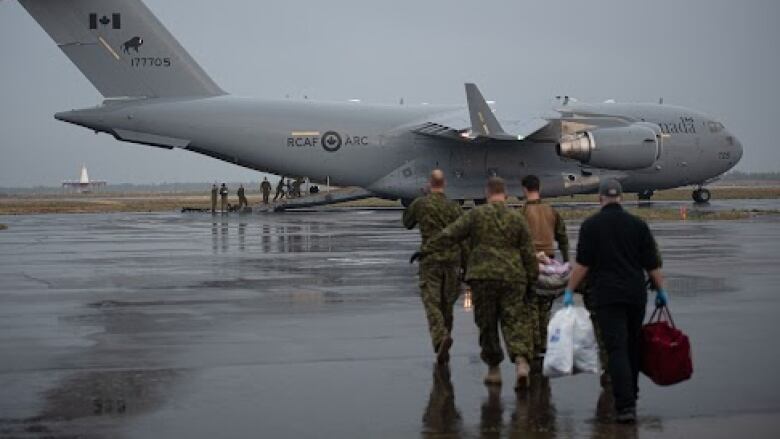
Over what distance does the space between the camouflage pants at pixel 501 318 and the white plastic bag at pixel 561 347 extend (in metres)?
0.57

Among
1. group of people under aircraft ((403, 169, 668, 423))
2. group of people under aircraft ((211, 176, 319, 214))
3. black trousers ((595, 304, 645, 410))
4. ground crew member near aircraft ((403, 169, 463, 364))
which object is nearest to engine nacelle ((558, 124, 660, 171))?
group of people under aircraft ((211, 176, 319, 214))

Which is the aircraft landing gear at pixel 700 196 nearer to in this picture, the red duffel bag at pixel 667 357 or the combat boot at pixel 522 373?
the combat boot at pixel 522 373

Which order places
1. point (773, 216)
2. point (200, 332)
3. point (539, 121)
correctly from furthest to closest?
point (539, 121) < point (773, 216) < point (200, 332)

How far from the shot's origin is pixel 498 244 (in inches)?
396

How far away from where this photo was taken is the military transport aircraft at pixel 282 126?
41406 millimetres

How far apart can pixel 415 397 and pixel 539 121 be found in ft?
106

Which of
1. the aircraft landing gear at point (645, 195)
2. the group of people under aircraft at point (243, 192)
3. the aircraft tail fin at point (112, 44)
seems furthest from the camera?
the group of people under aircraft at point (243, 192)

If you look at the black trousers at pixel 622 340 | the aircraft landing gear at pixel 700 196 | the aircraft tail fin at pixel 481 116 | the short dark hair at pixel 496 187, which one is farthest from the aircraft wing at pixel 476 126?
the black trousers at pixel 622 340

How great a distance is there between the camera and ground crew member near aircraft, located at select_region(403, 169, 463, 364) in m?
10.8

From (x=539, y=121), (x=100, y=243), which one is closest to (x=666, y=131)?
(x=539, y=121)

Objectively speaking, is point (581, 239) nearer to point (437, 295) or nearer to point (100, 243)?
point (437, 295)

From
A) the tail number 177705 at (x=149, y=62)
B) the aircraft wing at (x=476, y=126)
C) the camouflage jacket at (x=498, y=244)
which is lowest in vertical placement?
the camouflage jacket at (x=498, y=244)

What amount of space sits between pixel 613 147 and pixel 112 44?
18.0 m

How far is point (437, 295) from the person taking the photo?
11086 millimetres
